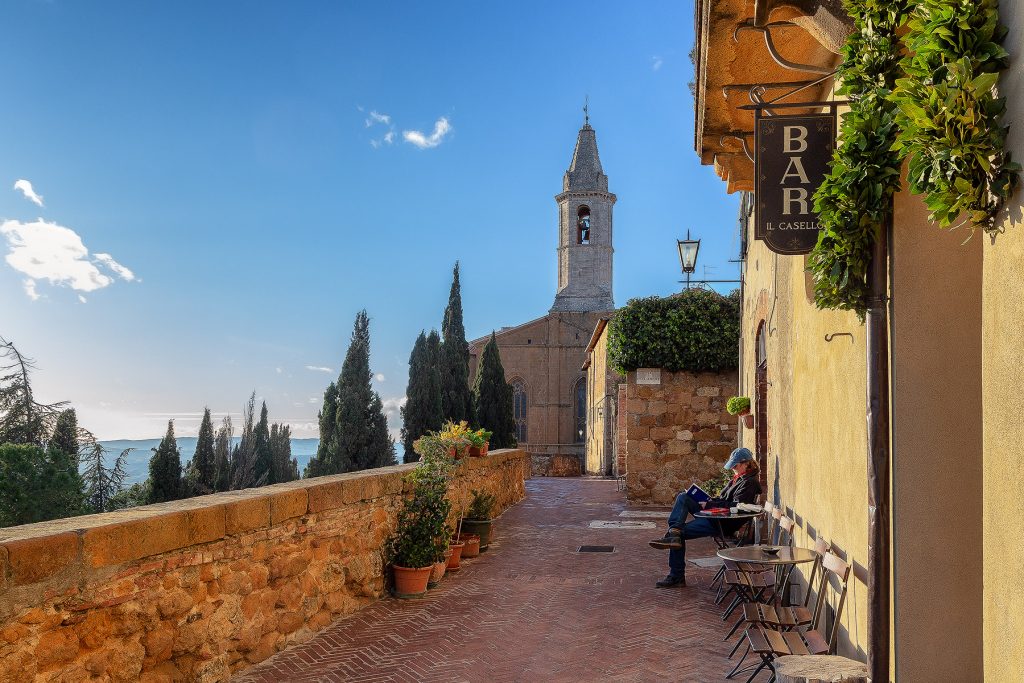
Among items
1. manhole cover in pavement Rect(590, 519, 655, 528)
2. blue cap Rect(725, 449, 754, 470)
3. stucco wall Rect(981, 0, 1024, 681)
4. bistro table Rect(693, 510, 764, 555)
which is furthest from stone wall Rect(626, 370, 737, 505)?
stucco wall Rect(981, 0, 1024, 681)

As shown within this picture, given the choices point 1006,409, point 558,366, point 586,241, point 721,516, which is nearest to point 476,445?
point 721,516

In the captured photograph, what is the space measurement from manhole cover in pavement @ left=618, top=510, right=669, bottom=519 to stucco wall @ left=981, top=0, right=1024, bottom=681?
439 inches

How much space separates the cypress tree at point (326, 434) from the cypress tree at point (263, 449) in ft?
17.2

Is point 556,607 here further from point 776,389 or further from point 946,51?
point 946,51

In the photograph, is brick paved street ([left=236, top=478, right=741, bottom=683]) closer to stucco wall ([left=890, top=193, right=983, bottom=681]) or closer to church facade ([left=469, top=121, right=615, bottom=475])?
stucco wall ([left=890, top=193, right=983, bottom=681])

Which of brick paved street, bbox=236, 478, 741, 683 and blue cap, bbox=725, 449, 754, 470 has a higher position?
blue cap, bbox=725, 449, 754, 470

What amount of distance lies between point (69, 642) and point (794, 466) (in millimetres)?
5363

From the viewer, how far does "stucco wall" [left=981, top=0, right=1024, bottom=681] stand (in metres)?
2.11

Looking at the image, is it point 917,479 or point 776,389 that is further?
point 776,389

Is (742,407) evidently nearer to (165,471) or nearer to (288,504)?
(288,504)

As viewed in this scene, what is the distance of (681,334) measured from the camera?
48.8 feet

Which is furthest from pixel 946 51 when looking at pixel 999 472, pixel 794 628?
pixel 794 628

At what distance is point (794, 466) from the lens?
6.68 m

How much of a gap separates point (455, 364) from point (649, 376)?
71.0 feet
